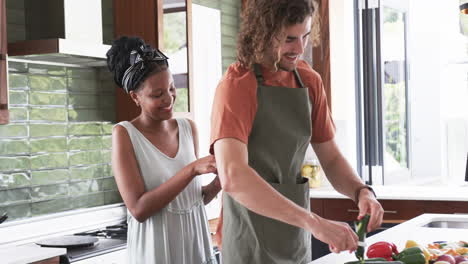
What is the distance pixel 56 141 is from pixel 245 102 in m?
1.73

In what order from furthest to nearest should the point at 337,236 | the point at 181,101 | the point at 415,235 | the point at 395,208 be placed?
the point at 395,208
the point at 181,101
the point at 415,235
the point at 337,236

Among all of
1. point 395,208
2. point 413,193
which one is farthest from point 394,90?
point 395,208

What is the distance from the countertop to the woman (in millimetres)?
385

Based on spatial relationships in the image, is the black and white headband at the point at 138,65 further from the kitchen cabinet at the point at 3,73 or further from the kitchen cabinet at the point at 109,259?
the kitchen cabinet at the point at 109,259

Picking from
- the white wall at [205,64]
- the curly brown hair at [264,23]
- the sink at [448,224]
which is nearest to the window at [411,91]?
the white wall at [205,64]

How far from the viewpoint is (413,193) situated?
4.23 meters

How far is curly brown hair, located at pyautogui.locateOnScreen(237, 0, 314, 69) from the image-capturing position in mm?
1931

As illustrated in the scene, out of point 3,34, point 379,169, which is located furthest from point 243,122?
point 379,169

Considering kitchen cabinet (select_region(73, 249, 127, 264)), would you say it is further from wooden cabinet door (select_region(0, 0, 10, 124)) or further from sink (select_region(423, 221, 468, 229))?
sink (select_region(423, 221, 468, 229))

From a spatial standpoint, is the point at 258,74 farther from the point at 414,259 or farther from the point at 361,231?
the point at 414,259

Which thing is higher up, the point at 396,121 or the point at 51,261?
the point at 396,121

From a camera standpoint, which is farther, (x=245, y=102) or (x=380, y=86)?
(x=380, y=86)

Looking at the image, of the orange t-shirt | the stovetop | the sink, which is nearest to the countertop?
the stovetop

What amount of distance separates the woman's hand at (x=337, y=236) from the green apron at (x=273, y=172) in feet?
1.49
